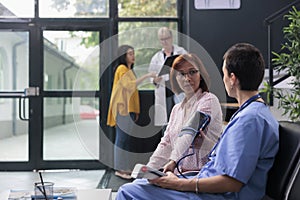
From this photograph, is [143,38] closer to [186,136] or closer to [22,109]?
[22,109]

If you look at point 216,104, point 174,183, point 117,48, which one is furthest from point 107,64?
point 174,183

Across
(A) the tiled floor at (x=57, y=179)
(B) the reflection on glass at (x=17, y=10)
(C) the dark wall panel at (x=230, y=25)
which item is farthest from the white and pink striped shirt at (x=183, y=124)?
(B) the reflection on glass at (x=17, y=10)

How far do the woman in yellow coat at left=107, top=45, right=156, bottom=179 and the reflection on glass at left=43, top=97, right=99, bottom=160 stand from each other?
485 mm

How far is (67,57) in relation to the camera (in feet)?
17.7

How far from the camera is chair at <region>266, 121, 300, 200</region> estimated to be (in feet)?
5.33

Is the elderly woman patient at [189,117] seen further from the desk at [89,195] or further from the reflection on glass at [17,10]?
the reflection on glass at [17,10]

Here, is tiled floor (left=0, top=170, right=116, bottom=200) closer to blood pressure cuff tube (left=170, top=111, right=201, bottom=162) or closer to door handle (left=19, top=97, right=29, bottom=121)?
door handle (left=19, top=97, right=29, bottom=121)

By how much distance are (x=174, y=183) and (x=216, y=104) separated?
2.03 feet

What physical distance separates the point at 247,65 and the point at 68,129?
12.7 ft

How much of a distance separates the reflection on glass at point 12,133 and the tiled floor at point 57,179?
280mm

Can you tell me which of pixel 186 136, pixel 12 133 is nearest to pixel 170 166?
pixel 186 136

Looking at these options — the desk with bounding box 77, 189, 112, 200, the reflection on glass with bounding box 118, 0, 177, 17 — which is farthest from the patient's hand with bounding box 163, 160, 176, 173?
the reflection on glass with bounding box 118, 0, 177, 17

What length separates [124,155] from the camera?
4828 mm

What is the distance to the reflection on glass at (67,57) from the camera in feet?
17.6
